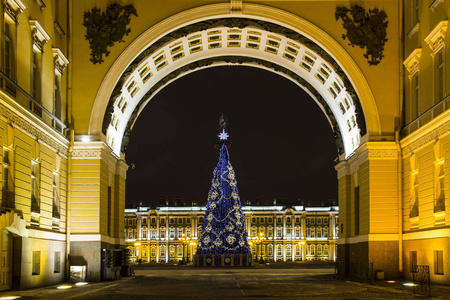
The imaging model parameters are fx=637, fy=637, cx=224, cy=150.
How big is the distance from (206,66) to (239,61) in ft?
7.07

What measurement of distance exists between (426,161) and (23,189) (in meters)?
17.9

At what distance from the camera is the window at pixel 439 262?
2742 centimetres

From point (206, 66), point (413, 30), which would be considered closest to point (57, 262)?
point (206, 66)

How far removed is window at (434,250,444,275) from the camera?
27.4 m

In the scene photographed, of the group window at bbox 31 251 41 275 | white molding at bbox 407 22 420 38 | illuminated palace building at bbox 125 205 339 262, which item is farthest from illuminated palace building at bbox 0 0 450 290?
illuminated palace building at bbox 125 205 339 262

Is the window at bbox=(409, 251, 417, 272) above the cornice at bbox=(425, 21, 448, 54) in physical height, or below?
below

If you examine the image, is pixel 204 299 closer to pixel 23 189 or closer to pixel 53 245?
pixel 23 189

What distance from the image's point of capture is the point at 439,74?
2852cm

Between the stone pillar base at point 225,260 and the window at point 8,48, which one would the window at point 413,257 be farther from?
the stone pillar base at point 225,260

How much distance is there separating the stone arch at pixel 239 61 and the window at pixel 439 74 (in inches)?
212

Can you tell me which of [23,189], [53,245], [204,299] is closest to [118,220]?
[53,245]

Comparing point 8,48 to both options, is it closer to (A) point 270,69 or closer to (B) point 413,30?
(B) point 413,30

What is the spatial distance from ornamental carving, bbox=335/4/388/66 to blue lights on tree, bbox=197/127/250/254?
25654 millimetres

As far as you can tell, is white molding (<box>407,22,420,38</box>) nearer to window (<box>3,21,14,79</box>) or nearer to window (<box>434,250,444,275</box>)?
window (<box>434,250,444,275</box>)
